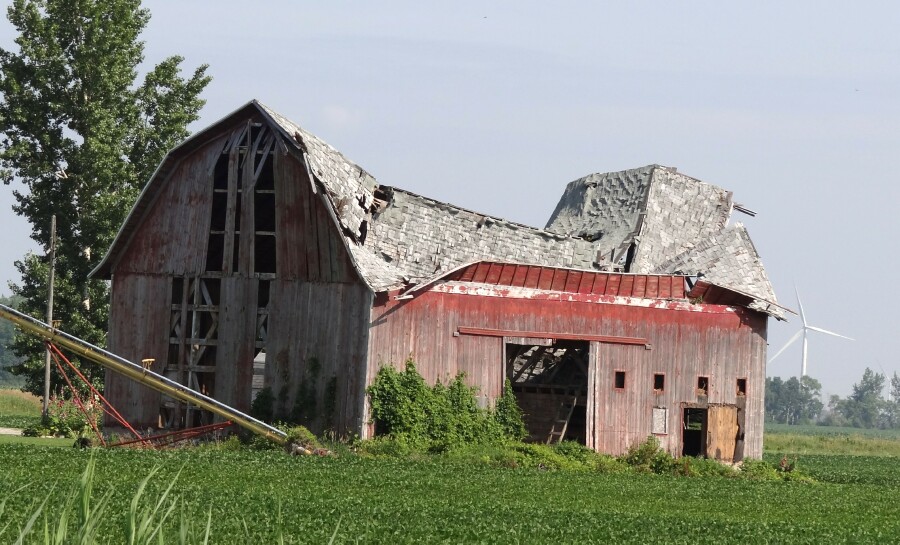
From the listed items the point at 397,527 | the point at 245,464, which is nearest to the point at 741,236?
the point at 245,464

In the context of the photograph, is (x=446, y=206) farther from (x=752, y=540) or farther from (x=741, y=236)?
(x=752, y=540)

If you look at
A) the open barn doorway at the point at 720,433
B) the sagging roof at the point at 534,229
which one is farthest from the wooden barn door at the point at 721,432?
the sagging roof at the point at 534,229

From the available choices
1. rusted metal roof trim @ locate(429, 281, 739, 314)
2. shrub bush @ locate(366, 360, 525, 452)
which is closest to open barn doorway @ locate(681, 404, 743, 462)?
rusted metal roof trim @ locate(429, 281, 739, 314)

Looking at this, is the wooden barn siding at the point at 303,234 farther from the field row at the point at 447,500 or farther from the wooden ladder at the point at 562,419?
the wooden ladder at the point at 562,419

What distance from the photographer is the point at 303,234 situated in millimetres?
33375

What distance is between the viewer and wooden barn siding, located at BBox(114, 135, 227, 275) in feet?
113

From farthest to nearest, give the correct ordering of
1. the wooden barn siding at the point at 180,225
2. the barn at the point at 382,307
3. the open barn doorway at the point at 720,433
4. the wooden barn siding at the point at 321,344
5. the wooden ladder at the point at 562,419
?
1. the open barn doorway at the point at 720,433
2. the wooden ladder at the point at 562,419
3. the wooden barn siding at the point at 180,225
4. the barn at the point at 382,307
5. the wooden barn siding at the point at 321,344

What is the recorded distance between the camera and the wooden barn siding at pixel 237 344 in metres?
33.7

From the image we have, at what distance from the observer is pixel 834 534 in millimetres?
21344

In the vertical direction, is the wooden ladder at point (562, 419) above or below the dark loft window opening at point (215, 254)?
below

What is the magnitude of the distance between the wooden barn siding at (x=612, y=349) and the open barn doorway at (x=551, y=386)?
27.0 inches

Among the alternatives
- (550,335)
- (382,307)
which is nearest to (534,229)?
(550,335)

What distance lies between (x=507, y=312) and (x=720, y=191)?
10237 millimetres

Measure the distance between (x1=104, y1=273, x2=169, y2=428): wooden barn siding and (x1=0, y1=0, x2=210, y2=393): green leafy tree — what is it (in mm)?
11542
